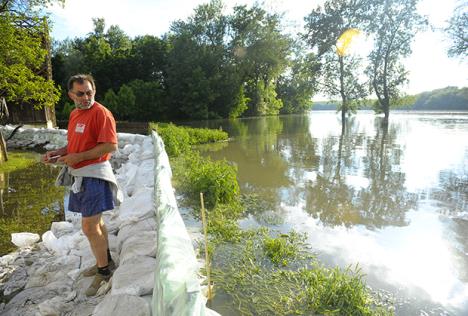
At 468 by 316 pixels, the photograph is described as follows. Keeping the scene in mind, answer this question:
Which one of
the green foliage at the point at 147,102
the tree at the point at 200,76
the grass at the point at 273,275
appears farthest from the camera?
the tree at the point at 200,76

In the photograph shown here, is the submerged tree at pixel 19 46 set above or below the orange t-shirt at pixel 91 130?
above

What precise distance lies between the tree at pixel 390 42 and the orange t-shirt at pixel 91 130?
25.3m

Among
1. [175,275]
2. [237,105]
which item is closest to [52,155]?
[175,275]

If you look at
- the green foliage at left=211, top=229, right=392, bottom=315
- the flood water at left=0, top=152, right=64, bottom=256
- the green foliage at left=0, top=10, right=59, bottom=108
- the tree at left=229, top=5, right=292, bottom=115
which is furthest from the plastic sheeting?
the tree at left=229, top=5, right=292, bottom=115

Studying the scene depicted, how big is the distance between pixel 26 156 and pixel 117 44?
129ft

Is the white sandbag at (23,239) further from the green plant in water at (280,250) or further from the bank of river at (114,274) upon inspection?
the green plant in water at (280,250)

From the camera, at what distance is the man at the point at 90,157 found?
8.29 ft

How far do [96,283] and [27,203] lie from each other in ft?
12.8

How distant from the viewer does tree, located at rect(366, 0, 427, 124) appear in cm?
2381

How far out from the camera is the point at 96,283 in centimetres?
279

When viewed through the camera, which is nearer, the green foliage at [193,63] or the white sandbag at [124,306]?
the white sandbag at [124,306]

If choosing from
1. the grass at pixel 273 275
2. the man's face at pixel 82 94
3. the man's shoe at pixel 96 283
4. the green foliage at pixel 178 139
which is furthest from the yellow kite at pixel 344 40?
the man's shoe at pixel 96 283

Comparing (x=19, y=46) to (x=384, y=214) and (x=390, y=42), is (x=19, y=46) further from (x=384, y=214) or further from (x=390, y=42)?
(x=390, y=42)

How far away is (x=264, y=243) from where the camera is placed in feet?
12.3
